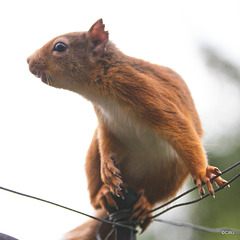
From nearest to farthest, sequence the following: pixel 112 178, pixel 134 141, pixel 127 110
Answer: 1. pixel 112 178
2. pixel 127 110
3. pixel 134 141

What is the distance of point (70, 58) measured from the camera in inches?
141

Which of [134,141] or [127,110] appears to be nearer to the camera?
[127,110]

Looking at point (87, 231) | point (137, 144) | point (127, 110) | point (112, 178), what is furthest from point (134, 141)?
point (87, 231)

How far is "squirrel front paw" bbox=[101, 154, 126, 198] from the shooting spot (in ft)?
9.53

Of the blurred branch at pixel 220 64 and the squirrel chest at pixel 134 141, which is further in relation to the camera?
the blurred branch at pixel 220 64

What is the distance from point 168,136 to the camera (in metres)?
3.12

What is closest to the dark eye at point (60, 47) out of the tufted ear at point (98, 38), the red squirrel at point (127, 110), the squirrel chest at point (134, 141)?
the red squirrel at point (127, 110)

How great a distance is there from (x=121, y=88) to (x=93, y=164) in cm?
110

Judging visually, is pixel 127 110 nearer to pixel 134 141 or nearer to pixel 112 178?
pixel 134 141

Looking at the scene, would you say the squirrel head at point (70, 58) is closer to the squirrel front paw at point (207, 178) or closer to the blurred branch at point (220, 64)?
the squirrel front paw at point (207, 178)

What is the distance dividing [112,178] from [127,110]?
63 cm

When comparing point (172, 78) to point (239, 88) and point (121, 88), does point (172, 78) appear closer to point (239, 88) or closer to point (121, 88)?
point (121, 88)

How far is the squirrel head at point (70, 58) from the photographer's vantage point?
3.47 metres

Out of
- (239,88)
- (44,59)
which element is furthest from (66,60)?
(239,88)
